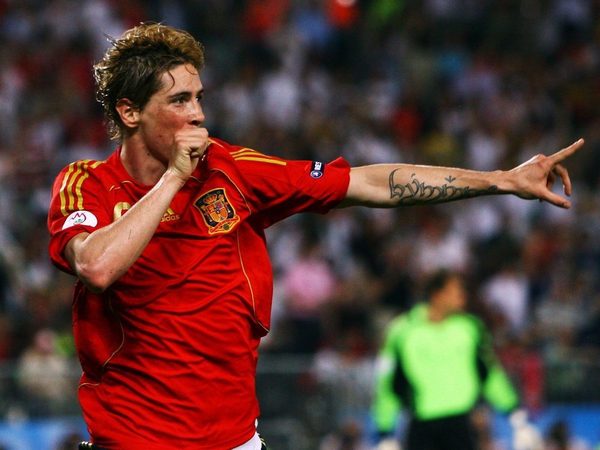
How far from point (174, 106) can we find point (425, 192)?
997 millimetres

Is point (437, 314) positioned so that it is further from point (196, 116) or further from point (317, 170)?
point (196, 116)

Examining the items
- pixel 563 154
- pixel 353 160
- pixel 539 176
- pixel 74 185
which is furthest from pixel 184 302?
pixel 353 160

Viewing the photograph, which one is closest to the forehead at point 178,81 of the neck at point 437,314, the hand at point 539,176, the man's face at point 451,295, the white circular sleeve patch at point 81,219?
the white circular sleeve patch at point 81,219

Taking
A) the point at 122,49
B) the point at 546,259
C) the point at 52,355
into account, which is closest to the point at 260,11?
the point at 546,259

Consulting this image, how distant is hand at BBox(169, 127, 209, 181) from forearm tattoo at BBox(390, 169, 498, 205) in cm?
79

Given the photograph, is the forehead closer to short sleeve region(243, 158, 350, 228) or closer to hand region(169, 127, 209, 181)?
hand region(169, 127, 209, 181)

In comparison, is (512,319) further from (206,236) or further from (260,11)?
(206,236)

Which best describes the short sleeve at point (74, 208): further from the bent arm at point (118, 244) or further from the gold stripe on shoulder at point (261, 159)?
the gold stripe on shoulder at point (261, 159)

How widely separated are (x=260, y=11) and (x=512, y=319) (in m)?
5.87

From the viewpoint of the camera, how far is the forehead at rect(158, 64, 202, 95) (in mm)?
4031

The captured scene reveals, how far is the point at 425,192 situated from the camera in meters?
4.22

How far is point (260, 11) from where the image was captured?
1477 centimetres

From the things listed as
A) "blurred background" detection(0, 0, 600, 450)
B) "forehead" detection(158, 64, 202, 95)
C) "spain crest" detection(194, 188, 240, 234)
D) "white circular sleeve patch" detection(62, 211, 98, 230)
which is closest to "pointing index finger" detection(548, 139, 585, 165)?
"spain crest" detection(194, 188, 240, 234)

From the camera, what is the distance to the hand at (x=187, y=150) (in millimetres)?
3832
